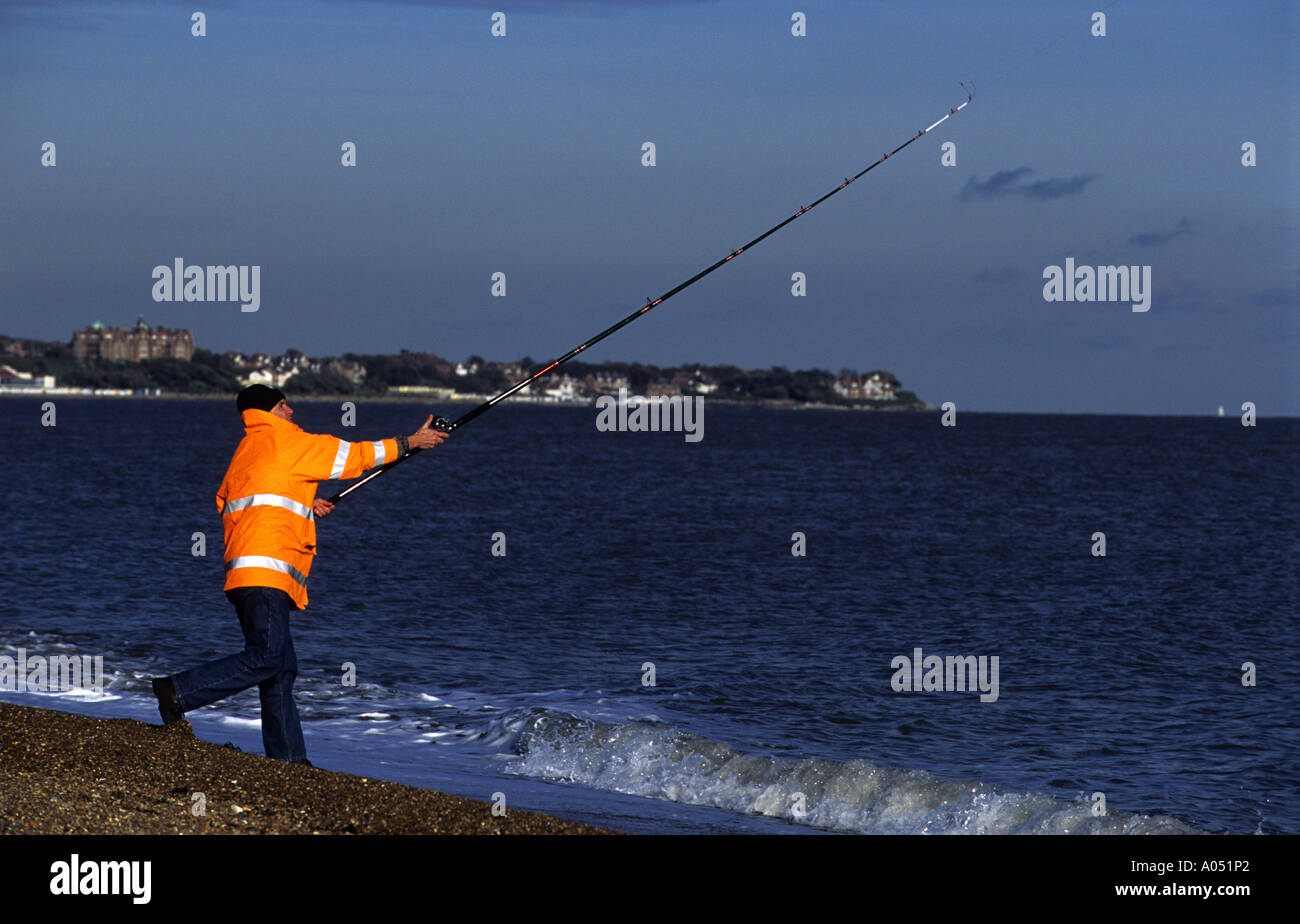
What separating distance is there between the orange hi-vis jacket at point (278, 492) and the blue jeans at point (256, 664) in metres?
0.10

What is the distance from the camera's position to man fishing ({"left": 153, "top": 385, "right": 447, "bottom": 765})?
778 centimetres

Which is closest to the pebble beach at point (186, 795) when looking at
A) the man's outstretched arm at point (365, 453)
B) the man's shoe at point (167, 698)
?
the man's shoe at point (167, 698)

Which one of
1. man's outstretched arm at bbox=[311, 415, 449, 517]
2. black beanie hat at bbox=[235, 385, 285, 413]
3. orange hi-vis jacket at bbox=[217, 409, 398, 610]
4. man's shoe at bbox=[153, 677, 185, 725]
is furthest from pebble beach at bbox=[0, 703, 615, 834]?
black beanie hat at bbox=[235, 385, 285, 413]

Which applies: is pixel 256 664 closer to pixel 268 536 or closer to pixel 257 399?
pixel 268 536

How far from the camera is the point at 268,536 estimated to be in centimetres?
779

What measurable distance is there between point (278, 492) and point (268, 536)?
0.25 metres

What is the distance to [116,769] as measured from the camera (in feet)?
24.5

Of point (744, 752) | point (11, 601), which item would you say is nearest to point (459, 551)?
point (11, 601)

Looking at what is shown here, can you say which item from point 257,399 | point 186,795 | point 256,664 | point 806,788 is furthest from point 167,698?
point 806,788
